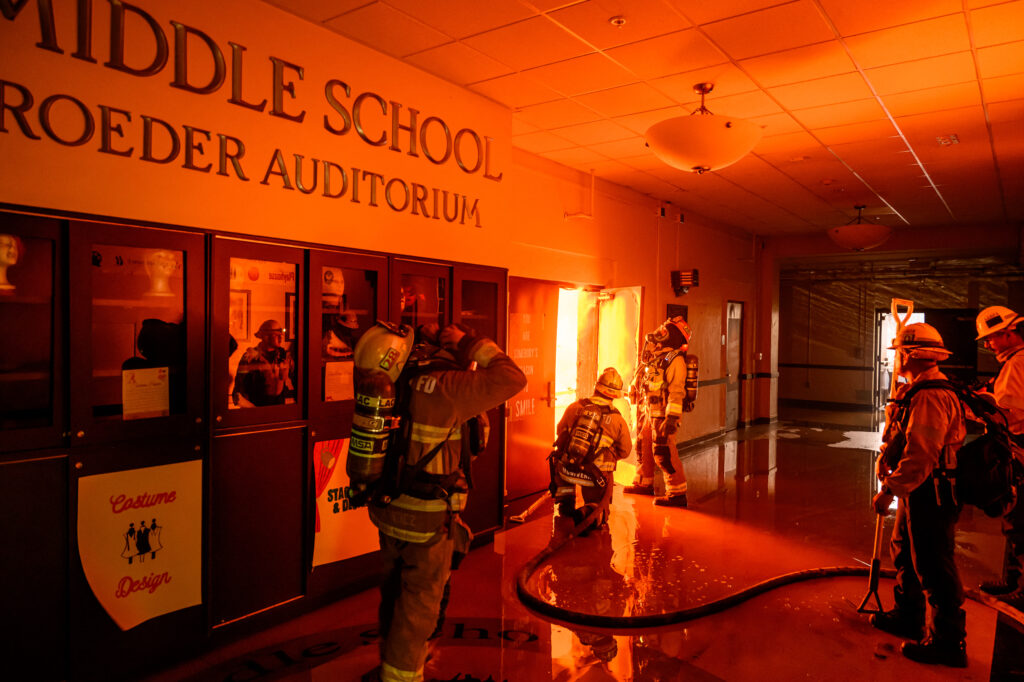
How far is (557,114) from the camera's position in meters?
5.75

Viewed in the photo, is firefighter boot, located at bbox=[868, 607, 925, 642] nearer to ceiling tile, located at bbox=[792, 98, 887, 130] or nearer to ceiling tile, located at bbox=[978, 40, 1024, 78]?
ceiling tile, located at bbox=[978, 40, 1024, 78]

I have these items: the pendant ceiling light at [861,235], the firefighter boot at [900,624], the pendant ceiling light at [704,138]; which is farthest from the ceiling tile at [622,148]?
the firefighter boot at [900,624]

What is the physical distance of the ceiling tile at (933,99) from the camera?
197 inches

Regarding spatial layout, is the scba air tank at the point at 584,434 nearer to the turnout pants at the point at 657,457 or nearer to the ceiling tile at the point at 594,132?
the turnout pants at the point at 657,457

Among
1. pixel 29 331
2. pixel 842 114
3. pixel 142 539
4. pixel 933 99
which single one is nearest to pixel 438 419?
pixel 142 539

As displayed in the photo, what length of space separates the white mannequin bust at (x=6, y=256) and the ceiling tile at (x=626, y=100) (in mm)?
4153

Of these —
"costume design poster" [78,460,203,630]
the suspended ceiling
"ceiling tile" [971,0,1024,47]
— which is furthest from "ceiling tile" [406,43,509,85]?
"costume design poster" [78,460,203,630]

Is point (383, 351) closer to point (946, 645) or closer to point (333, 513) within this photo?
point (333, 513)

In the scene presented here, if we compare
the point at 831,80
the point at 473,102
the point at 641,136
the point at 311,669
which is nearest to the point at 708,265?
the point at 641,136

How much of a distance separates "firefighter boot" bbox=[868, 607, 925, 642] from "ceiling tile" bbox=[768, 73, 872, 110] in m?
3.87

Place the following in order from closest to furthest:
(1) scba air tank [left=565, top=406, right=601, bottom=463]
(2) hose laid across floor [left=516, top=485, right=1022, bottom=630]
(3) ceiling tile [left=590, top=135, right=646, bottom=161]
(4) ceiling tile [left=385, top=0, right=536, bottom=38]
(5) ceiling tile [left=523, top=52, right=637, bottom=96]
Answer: (4) ceiling tile [left=385, top=0, right=536, bottom=38] → (2) hose laid across floor [left=516, top=485, right=1022, bottom=630] → (5) ceiling tile [left=523, top=52, right=637, bottom=96] → (1) scba air tank [left=565, top=406, right=601, bottom=463] → (3) ceiling tile [left=590, top=135, right=646, bottom=161]

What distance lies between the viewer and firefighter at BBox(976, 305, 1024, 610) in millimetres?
4445

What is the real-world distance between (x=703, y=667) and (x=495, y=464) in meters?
2.47

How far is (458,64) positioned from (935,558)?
179 inches
